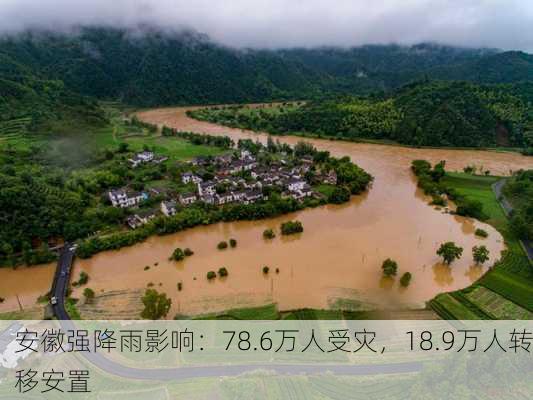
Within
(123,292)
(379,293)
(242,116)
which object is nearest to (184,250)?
(123,292)

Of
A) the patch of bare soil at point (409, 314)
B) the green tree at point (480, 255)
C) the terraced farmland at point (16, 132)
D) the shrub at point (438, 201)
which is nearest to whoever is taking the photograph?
the patch of bare soil at point (409, 314)

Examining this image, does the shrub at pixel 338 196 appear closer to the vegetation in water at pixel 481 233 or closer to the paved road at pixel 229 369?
the vegetation in water at pixel 481 233

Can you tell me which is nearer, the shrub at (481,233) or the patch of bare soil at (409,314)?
the patch of bare soil at (409,314)

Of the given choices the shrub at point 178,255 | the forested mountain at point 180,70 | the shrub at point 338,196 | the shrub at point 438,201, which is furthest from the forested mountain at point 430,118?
the shrub at point 178,255

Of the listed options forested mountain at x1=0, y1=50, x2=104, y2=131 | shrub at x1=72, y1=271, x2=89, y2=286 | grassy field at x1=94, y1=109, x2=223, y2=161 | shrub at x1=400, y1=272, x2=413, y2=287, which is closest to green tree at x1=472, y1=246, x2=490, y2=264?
shrub at x1=400, y1=272, x2=413, y2=287

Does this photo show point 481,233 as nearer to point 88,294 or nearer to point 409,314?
point 409,314
